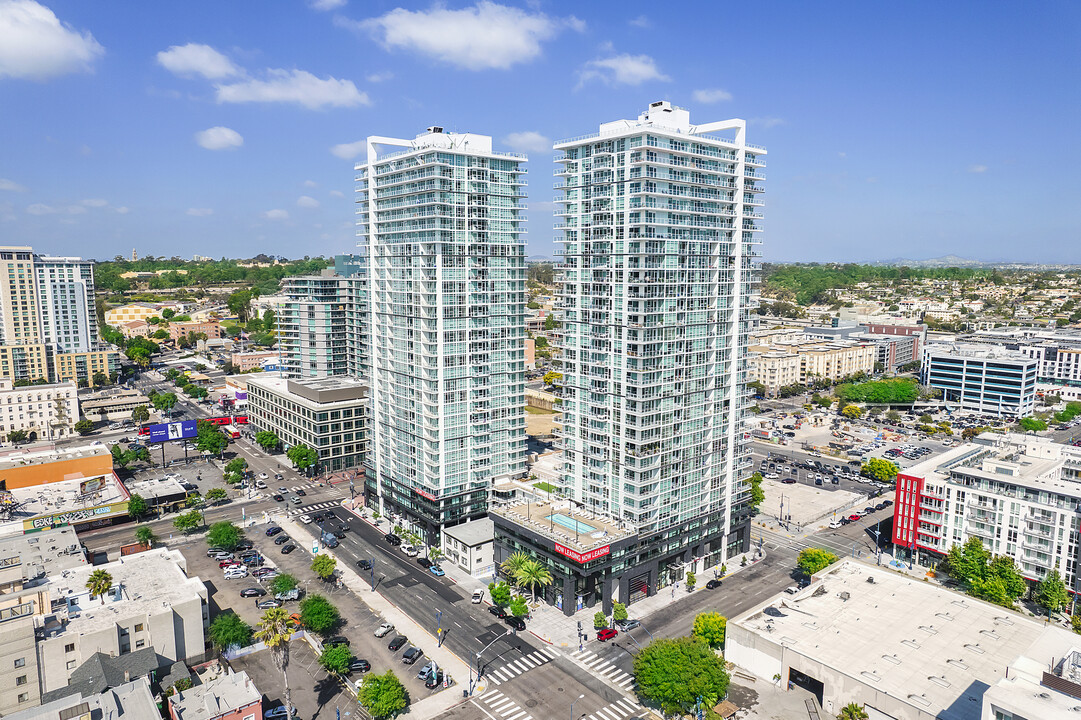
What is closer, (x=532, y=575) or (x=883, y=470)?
(x=532, y=575)

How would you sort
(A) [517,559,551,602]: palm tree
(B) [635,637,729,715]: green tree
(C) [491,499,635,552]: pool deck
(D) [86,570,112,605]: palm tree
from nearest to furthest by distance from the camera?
(B) [635,637,729,715]: green tree → (D) [86,570,112,605]: palm tree → (C) [491,499,635,552]: pool deck → (A) [517,559,551,602]: palm tree

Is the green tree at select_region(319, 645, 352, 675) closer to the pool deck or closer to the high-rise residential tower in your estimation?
the pool deck

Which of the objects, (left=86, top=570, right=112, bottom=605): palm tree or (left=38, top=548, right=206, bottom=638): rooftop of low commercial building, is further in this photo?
(left=86, top=570, right=112, bottom=605): palm tree

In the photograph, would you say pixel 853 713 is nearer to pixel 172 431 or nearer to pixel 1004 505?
pixel 1004 505

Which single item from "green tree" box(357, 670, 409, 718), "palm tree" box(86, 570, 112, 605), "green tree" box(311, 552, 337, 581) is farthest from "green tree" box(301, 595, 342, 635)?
"palm tree" box(86, 570, 112, 605)

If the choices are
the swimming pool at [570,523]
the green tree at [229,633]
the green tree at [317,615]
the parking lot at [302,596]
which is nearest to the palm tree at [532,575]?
the swimming pool at [570,523]

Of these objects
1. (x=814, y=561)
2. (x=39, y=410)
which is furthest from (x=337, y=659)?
(x=39, y=410)

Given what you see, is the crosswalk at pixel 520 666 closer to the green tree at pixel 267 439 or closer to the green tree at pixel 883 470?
the green tree at pixel 883 470
